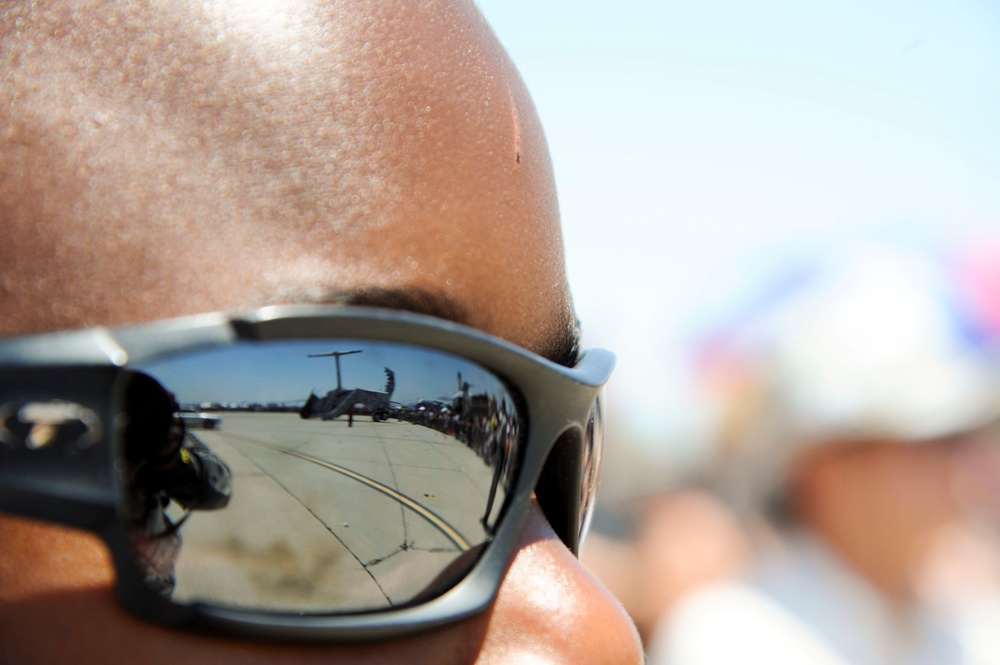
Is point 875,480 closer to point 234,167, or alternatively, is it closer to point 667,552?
point 667,552

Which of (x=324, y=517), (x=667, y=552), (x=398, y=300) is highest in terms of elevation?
(x=398, y=300)

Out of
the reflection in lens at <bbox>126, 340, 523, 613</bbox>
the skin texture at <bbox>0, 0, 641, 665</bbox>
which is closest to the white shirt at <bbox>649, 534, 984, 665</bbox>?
the skin texture at <bbox>0, 0, 641, 665</bbox>

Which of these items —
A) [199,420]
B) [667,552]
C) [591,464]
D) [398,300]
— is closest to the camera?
[199,420]

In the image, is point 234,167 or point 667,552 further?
point 667,552

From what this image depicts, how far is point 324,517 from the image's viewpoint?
99 centimetres

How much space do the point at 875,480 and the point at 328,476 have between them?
2.33 metres

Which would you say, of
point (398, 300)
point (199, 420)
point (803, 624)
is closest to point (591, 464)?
point (398, 300)

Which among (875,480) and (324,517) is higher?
(324,517)

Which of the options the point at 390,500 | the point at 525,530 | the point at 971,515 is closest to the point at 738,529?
the point at 971,515

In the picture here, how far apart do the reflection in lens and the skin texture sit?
0.21ft

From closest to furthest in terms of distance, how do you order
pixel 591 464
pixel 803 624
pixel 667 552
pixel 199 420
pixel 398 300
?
pixel 199 420, pixel 398 300, pixel 591 464, pixel 803 624, pixel 667 552

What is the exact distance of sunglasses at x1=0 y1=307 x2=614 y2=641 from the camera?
875mm

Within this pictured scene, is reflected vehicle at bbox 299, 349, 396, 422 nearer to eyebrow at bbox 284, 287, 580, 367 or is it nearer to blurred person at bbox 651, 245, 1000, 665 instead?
eyebrow at bbox 284, 287, 580, 367

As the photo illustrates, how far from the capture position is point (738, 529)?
3.24 m
